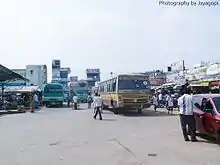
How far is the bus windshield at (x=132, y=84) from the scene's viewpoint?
29906mm

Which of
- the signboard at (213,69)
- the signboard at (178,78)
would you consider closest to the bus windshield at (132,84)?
the signboard at (213,69)

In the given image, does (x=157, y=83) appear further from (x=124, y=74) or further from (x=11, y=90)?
(x=124, y=74)

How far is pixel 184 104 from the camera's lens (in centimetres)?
1398

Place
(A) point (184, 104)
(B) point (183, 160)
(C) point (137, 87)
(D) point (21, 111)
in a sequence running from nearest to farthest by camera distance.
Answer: (B) point (183, 160) → (A) point (184, 104) → (C) point (137, 87) → (D) point (21, 111)

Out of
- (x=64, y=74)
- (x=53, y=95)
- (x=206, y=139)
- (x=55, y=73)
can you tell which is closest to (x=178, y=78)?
(x=53, y=95)

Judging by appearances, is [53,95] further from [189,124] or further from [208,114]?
[208,114]

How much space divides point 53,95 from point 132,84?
24597 mm

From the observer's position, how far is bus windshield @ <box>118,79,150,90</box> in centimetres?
2991

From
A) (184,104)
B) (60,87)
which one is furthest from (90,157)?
(60,87)

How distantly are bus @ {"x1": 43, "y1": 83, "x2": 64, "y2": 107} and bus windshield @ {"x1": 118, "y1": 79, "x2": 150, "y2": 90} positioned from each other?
23.8 m

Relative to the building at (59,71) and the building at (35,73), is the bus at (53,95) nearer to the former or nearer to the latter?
the building at (35,73)

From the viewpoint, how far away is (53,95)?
53.1 m

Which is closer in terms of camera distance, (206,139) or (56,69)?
(206,139)

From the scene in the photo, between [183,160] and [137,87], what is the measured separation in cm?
2000
